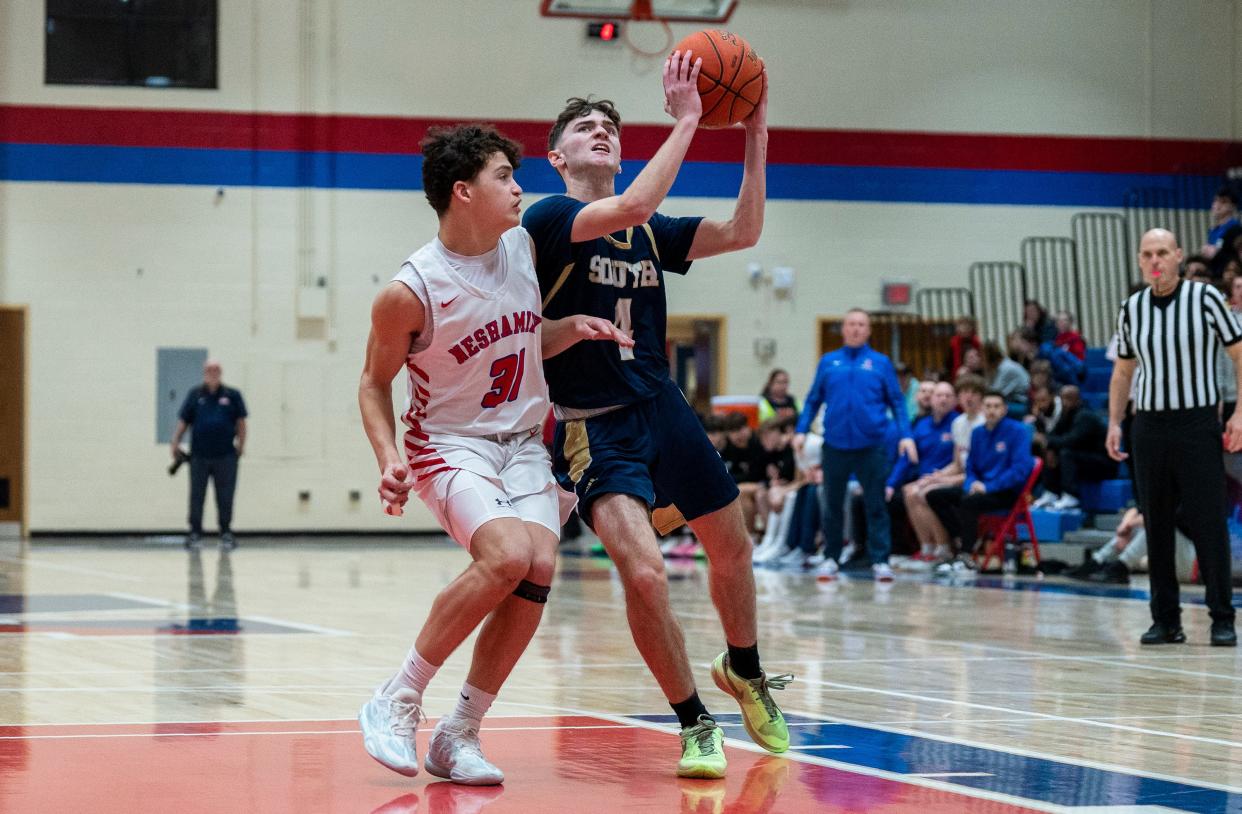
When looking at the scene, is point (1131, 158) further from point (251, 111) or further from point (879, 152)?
point (251, 111)

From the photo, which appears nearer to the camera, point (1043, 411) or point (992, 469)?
point (992, 469)

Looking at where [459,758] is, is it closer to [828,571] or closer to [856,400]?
[856,400]

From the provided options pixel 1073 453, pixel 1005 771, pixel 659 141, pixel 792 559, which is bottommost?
pixel 792 559

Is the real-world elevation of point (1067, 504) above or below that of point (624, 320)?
below

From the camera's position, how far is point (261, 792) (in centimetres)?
374

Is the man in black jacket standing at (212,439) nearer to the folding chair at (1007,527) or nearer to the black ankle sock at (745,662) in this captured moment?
the folding chair at (1007,527)

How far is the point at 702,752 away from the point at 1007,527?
871 cm

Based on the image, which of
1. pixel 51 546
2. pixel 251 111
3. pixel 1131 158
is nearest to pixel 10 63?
pixel 251 111

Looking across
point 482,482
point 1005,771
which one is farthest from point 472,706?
point 1005,771

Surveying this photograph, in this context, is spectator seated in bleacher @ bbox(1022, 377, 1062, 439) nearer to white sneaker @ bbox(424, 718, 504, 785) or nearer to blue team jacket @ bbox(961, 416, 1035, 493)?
blue team jacket @ bbox(961, 416, 1035, 493)

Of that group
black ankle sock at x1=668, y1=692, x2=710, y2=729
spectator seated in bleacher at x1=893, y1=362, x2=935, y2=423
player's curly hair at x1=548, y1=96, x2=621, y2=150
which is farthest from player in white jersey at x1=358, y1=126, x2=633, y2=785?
spectator seated in bleacher at x1=893, y1=362, x2=935, y2=423

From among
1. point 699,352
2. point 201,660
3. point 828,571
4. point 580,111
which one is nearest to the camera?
point 580,111

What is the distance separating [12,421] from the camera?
18344 mm

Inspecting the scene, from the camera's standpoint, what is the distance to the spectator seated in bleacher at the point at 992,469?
40.1ft
